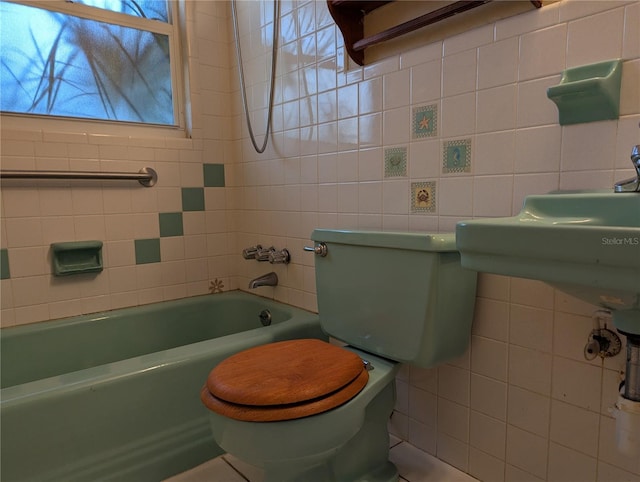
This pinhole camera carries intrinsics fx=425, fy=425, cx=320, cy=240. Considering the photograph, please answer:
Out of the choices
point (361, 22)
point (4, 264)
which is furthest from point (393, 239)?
point (4, 264)

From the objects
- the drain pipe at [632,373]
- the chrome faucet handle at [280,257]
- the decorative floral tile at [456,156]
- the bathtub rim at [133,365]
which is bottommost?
the bathtub rim at [133,365]

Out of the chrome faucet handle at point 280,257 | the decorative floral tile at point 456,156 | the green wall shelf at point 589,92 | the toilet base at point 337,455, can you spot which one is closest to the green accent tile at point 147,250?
the chrome faucet handle at point 280,257

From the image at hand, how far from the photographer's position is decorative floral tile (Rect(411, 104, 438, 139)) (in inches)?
48.0

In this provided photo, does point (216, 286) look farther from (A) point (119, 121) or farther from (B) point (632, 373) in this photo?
(B) point (632, 373)

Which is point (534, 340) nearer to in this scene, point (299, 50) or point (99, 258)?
point (299, 50)

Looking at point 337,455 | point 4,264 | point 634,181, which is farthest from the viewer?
point 4,264

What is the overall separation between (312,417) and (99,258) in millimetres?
1247

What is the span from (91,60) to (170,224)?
0.76 meters

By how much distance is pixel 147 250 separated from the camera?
1.87m

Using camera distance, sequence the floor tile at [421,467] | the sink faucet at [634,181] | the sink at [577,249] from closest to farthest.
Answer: the sink at [577,249] < the sink faucet at [634,181] < the floor tile at [421,467]

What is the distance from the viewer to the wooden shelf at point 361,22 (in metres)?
1.12

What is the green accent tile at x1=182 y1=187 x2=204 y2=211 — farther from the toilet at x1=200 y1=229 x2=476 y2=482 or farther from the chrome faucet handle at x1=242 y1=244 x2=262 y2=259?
the toilet at x1=200 y1=229 x2=476 y2=482

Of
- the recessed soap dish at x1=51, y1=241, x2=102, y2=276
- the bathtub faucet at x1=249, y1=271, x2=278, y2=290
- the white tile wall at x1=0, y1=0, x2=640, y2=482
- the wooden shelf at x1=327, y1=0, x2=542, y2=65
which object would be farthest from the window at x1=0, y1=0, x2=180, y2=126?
the wooden shelf at x1=327, y1=0, x2=542, y2=65

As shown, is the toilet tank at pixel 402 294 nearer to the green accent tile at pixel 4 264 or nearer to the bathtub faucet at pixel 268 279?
the bathtub faucet at pixel 268 279
